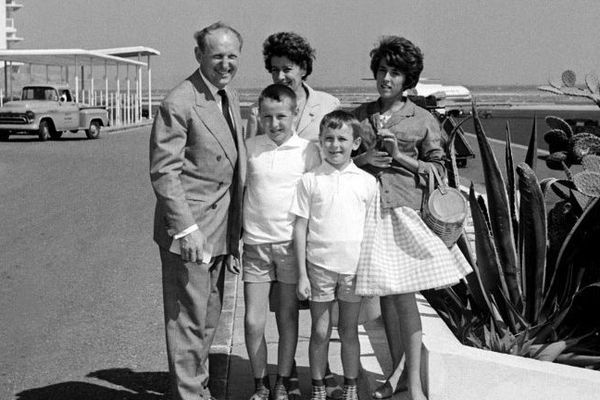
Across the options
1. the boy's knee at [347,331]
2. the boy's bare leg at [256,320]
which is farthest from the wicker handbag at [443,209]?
the boy's bare leg at [256,320]

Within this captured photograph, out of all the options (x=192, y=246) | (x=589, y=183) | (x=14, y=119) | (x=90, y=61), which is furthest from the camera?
(x=90, y=61)

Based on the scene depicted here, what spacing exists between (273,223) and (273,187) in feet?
0.54

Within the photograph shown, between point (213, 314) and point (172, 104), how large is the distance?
1.02 m

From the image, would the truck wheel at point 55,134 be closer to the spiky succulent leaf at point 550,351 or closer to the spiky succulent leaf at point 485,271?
the spiky succulent leaf at point 485,271

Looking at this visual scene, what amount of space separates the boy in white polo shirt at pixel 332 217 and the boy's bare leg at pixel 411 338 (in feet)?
0.73

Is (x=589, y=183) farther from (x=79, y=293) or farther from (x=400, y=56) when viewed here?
(x=79, y=293)

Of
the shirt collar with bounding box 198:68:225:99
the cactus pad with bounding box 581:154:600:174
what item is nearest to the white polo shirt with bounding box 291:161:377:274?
the shirt collar with bounding box 198:68:225:99

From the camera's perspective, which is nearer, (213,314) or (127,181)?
(213,314)

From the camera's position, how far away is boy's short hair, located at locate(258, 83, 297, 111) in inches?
162

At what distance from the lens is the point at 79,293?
6.96 meters

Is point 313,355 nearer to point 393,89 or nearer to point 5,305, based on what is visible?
point 393,89

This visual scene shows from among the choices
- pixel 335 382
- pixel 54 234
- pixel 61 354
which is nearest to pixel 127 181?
pixel 54 234

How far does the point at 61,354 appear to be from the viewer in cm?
534

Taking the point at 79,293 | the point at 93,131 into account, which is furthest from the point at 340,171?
the point at 93,131
